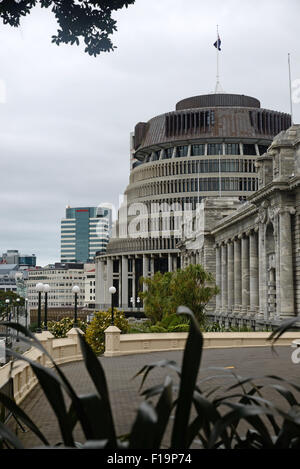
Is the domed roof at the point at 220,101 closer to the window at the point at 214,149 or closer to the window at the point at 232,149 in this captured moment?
the window at the point at 232,149

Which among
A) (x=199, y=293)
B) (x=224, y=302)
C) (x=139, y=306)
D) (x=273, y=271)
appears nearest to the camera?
(x=199, y=293)

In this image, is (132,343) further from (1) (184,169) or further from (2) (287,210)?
(1) (184,169)

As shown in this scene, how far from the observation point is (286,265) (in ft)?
149

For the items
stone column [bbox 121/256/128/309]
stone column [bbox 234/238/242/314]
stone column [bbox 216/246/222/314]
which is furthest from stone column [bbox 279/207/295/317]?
stone column [bbox 121/256/128/309]

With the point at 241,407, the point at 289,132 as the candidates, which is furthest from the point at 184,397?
the point at 289,132

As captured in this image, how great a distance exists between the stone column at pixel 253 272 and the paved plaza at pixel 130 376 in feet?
80.3

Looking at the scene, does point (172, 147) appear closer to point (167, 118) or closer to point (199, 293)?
point (167, 118)

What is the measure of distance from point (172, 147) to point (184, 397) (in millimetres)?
129002

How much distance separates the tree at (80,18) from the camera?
13227 millimetres

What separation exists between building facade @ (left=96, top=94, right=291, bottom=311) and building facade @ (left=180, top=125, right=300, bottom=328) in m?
56.9

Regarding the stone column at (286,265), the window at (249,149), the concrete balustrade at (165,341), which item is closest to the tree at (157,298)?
the stone column at (286,265)

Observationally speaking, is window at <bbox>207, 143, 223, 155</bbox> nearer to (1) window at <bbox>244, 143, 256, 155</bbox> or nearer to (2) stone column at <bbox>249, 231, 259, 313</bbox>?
(1) window at <bbox>244, 143, 256, 155</bbox>

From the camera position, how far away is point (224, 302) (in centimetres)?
7162
